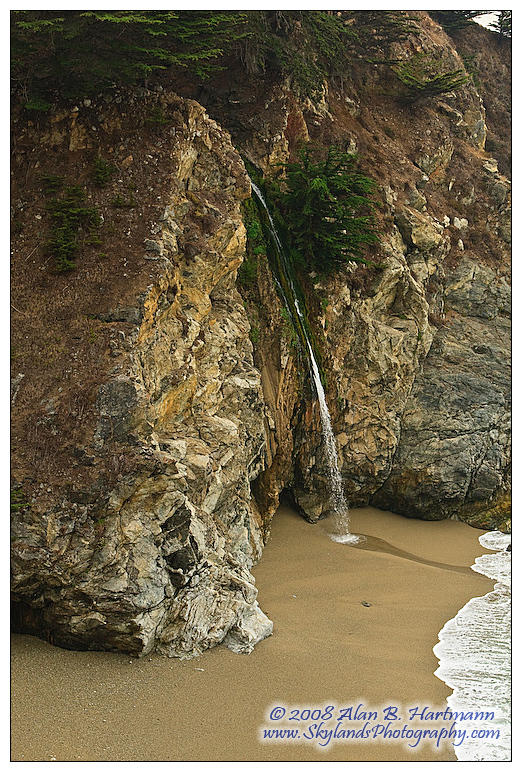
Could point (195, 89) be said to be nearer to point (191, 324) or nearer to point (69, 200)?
point (69, 200)

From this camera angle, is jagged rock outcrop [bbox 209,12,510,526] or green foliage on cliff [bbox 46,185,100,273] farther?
jagged rock outcrop [bbox 209,12,510,526]

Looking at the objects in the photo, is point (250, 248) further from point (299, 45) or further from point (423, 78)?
point (423, 78)

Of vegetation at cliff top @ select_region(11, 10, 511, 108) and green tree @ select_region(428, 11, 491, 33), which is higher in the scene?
green tree @ select_region(428, 11, 491, 33)

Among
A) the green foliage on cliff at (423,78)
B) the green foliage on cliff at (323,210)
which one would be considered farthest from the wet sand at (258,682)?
the green foliage on cliff at (423,78)

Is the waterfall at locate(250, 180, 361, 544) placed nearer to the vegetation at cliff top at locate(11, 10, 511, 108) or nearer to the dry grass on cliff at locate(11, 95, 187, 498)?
the vegetation at cliff top at locate(11, 10, 511, 108)

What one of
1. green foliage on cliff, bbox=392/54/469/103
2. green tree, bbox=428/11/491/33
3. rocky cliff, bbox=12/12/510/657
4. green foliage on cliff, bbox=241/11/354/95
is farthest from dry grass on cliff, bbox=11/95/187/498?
green tree, bbox=428/11/491/33

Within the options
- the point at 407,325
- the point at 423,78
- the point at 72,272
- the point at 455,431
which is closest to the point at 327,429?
the point at 407,325

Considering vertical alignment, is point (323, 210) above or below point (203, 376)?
above
